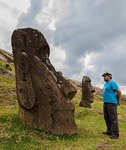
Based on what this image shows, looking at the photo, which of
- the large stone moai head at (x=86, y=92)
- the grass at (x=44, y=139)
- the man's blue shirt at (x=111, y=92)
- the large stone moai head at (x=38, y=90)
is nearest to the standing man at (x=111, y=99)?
the man's blue shirt at (x=111, y=92)

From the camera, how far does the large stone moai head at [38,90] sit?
18.4m

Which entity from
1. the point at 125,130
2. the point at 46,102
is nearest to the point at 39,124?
the point at 46,102

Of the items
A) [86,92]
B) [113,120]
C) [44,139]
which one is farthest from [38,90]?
[86,92]

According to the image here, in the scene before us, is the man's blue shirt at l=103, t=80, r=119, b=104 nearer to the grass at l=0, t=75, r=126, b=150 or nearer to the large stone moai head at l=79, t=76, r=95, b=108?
the grass at l=0, t=75, r=126, b=150

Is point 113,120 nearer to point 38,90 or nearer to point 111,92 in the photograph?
point 111,92

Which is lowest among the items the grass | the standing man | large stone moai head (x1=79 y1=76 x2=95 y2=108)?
the grass

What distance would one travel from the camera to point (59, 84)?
1906 centimetres

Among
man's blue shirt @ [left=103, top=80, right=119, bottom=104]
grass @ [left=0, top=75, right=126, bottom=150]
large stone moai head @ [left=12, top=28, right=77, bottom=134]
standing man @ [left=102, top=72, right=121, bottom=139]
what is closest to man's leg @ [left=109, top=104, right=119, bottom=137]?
standing man @ [left=102, top=72, right=121, bottom=139]

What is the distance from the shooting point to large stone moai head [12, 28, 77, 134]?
60.3ft

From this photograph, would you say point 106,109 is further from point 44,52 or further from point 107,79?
point 44,52

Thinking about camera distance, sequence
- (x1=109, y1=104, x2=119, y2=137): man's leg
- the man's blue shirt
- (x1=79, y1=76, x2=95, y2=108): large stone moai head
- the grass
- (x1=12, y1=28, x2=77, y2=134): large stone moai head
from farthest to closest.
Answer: (x1=79, y1=76, x2=95, y2=108): large stone moai head
(x1=109, y1=104, x2=119, y2=137): man's leg
the man's blue shirt
(x1=12, y1=28, x2=77, y2=134): large stone moai head
the grass

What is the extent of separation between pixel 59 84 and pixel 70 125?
2.17 metres

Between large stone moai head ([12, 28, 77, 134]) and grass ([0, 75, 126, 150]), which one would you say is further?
large stone moai head ([12, 28, 77, 134])

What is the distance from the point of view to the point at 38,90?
60.7 feet
